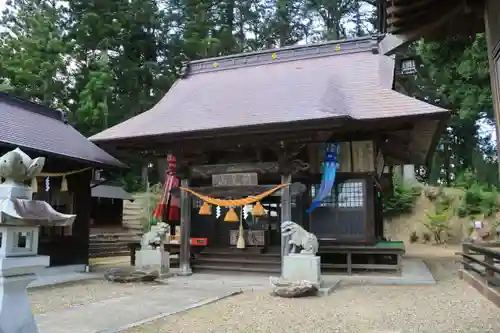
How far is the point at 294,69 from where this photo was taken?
13.1 m

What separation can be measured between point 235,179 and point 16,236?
6856 millimetres

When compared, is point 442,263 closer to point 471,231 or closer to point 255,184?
point 255,184

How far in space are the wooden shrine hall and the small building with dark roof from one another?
1.12 meters

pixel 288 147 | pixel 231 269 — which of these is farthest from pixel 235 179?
pixel 231 269

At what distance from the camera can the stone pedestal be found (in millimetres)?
3904

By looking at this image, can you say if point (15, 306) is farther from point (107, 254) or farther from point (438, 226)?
point (438, 226)

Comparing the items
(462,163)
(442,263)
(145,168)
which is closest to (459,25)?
(442,263)

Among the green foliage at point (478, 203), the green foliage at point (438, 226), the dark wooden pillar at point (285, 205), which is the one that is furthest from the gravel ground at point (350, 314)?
the green foliage at point (478, 203)

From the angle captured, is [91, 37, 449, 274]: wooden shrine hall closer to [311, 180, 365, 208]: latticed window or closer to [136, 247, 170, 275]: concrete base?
[311, 180, 365, 208]: latticed window

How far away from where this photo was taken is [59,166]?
11.9 meters

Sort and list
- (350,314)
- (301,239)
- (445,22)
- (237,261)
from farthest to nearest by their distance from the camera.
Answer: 1. (237,261)
2. (301,239)
3. (350,314)
4. (445,22)

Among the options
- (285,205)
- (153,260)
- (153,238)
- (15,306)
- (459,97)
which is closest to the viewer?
(15,306)

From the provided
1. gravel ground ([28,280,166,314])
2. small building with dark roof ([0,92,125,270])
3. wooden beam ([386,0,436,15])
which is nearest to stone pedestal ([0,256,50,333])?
gravel ground ([28,280,166,314])

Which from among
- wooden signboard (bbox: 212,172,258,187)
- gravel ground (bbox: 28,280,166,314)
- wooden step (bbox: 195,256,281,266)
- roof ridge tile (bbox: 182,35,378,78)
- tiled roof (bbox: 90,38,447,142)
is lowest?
gravel ground (bbox: 28,280,166,314)
